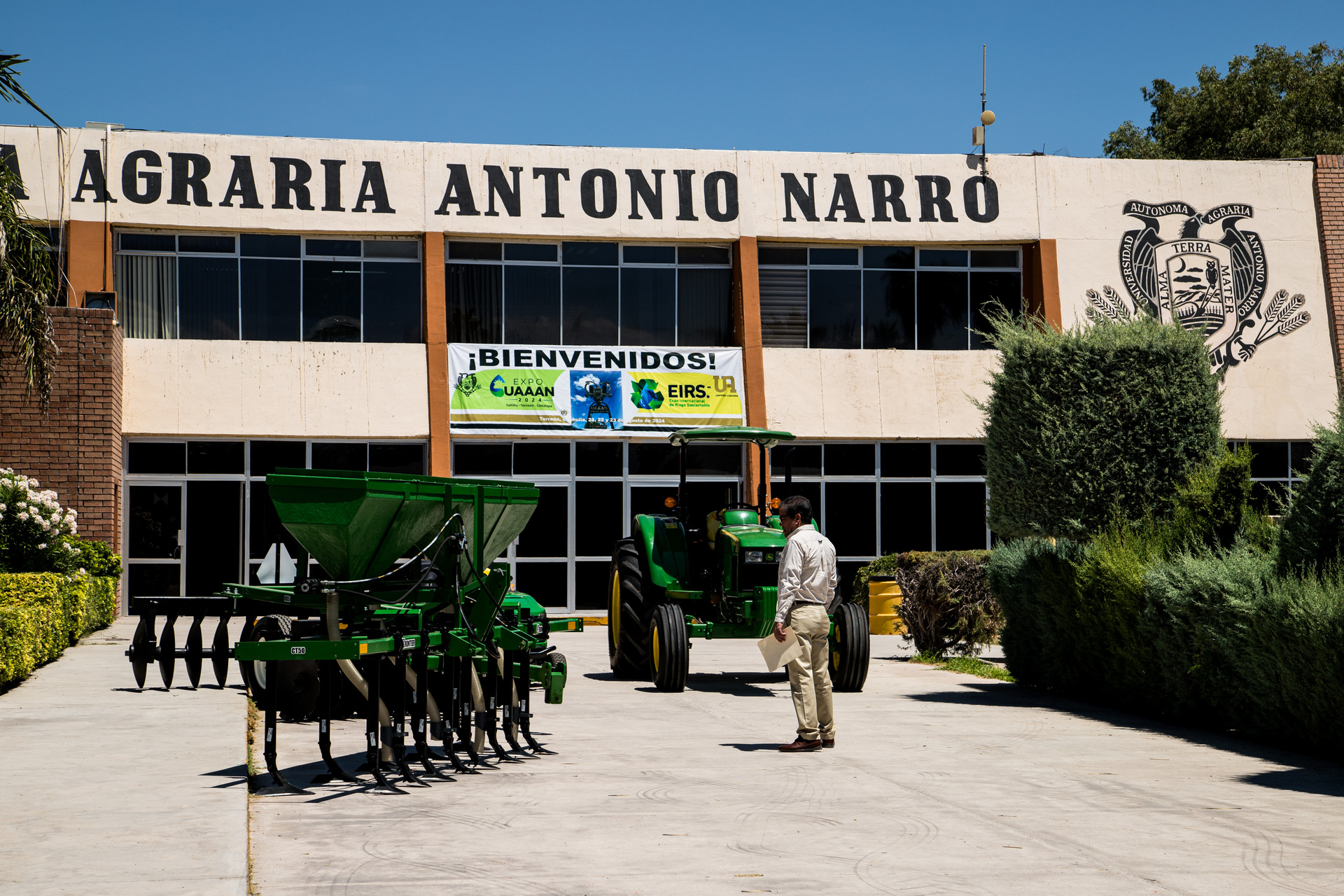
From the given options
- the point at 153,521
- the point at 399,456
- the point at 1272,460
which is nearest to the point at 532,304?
the point at 399,456

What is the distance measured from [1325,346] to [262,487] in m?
22.2

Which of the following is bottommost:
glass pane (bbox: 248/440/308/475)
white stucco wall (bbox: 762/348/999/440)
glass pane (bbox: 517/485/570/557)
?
glass pane (bbox: 517/485/570/557)

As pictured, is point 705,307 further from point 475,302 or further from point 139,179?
point 139,179

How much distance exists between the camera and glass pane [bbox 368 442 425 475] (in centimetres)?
2627

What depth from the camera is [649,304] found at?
27750 millimetres

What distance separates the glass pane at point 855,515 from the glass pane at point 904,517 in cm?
22

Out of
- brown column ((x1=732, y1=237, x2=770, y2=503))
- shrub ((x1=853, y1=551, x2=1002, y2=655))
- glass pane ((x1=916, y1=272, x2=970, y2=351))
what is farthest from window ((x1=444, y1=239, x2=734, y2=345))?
shrub ((x1=853, y1=551, x2=1002, y2=655))

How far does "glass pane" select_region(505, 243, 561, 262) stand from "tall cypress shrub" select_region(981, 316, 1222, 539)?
1569 centimetres

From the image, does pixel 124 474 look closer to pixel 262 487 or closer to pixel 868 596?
pixel 262 487

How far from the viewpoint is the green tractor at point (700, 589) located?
13.8 m

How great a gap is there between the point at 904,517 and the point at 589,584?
6.63 m

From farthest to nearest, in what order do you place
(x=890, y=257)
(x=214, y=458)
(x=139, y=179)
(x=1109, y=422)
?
(x=890, y=257), (x=214, y=458), (x=139, y=179), (x=1109, y=422)

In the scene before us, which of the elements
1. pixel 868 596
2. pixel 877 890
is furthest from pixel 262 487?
pixel 877 890

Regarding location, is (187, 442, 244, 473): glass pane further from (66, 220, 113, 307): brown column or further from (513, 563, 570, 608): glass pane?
(513, 563, 570, 608): glass pane
